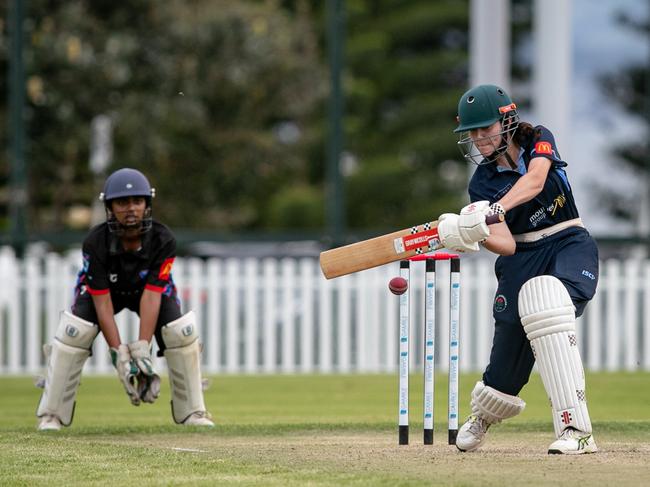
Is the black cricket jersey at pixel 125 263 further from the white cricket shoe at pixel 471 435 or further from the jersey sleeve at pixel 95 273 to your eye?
the white cricket shoe at pixel 471 435

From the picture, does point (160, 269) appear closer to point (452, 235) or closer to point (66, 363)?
point (66, 363)

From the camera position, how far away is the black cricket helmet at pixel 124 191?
336 inches

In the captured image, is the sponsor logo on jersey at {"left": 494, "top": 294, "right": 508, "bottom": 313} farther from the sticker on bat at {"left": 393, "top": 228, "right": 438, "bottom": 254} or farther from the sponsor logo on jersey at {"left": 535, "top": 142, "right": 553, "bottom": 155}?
the sponsor logo on jersey at {"left": 535, "top": 142, "right": 553, "bottom": 155}

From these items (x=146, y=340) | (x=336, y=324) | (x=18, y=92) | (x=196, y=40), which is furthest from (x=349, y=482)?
(x=196, y=40)

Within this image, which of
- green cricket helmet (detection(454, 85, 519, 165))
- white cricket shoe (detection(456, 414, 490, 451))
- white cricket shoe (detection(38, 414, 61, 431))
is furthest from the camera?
white cricket shoe (detection(38, 414, 61, 431))

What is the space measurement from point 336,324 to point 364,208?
22.1 metres

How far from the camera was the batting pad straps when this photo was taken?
7.15m

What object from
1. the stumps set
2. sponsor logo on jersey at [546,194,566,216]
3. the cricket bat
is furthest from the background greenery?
sponsor logo on jersey at [546,194,566,216]

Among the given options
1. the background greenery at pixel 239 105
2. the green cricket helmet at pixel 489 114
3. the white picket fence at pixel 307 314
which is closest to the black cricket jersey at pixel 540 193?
the green cricket helmet at pixel 489 114

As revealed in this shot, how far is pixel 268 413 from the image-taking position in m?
10.8

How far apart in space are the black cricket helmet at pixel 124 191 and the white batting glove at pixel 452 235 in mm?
2446

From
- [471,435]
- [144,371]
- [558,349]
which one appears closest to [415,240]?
[558,349]

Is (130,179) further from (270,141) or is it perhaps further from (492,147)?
(270,141)

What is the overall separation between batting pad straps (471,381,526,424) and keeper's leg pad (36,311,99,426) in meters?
2.71
